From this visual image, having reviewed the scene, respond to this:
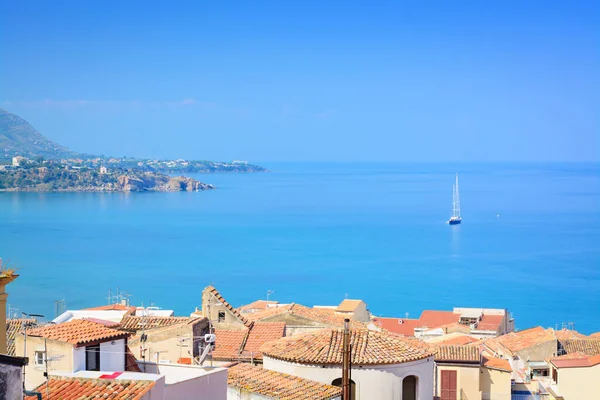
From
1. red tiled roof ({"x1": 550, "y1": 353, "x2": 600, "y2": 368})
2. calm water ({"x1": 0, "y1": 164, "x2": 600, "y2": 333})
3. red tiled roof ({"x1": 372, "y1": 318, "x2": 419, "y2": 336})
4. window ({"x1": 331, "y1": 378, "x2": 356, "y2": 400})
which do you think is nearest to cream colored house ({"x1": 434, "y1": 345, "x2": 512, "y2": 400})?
red tiled roof ({"x1": 550, "y1": 353, "x2": 600, "y2": 368})

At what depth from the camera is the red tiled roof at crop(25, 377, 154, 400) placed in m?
7.39

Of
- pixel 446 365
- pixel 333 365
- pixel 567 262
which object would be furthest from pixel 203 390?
pixel 567 262

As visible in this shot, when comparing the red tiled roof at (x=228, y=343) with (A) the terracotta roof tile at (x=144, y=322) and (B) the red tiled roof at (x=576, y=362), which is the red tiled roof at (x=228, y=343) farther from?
(B) the red tiled roof at (x=576, y=362)

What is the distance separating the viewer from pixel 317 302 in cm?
6481

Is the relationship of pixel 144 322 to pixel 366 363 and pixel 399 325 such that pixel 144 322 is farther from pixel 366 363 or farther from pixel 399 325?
pixel 399 325

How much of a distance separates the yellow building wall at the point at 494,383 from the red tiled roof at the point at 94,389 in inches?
379

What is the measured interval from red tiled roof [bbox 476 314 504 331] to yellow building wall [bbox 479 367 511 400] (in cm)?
1739

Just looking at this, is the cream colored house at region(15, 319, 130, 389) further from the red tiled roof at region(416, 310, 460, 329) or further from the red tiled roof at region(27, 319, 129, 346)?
the red tiled roof at region(416, 310, 460, 329)

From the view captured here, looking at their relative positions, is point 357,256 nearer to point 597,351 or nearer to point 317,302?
point 317,302

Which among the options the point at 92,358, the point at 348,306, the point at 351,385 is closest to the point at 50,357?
the point at 92,358

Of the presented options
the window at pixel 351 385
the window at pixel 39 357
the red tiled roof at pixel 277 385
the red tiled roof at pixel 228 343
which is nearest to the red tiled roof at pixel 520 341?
the red tiled roof at pixel 228 343

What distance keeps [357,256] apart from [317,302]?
29122 millimetres

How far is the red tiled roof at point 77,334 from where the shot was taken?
31.3 feet

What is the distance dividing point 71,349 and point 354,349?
4.17 meters
